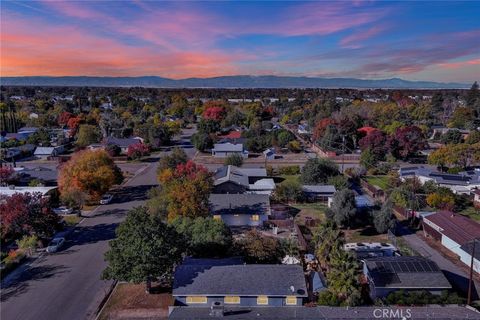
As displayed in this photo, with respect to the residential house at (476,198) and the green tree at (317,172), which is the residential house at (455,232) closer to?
the residential house at (476,198)

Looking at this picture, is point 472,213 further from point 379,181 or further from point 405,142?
point 405,142

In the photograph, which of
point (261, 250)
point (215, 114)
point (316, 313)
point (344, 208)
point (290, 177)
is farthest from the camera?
point (215, 114)

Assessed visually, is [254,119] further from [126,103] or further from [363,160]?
[126,103]

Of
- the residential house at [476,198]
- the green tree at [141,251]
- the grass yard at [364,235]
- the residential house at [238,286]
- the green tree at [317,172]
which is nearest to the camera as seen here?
the residential house at [238,286]

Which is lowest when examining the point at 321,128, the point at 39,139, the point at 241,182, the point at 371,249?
the point at 371,249

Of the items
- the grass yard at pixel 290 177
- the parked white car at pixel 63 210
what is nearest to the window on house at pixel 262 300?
the parked white car at pixel 63 210

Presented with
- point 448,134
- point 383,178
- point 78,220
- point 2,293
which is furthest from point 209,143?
point 2,293

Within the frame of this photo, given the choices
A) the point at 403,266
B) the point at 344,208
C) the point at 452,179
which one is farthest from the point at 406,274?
the point at 452,179
